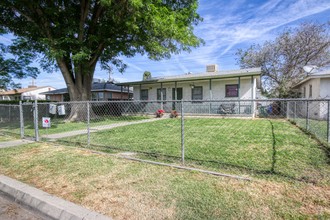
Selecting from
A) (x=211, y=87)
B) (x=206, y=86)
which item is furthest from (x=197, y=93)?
(x=211, y=87)

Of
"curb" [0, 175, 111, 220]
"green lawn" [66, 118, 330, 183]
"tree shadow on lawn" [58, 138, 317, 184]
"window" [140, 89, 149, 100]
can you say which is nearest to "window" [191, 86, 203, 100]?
"window" [140, 89, 149, 100]

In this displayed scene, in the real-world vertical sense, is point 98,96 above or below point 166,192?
above

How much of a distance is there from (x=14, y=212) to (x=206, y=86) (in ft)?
49.6

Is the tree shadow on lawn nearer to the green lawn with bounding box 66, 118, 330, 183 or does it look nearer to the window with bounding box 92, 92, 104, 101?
the green lawn with bounding box 66, 118, 330, 183

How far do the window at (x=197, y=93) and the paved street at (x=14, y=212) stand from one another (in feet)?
49.0

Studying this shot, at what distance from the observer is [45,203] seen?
3.01 metres

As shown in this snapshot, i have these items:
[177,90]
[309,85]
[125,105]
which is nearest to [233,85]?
[177,90]

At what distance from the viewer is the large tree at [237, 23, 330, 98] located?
74.6 feet

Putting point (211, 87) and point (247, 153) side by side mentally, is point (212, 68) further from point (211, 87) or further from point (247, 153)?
point (247, 153)

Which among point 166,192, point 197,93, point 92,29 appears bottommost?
point 166,192

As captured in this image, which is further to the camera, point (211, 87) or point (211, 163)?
point (211, 87)

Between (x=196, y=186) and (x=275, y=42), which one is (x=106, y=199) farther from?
(x=275, y=42)

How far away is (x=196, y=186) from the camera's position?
329cm

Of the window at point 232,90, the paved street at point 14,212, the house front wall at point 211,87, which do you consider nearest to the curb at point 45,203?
the paved street at point 14,212
